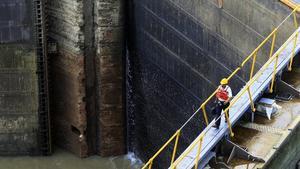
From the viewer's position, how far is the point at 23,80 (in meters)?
18.3

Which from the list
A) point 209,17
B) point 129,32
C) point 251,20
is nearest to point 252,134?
point 251,20

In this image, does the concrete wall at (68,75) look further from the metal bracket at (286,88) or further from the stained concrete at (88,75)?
the metal bracket at (286,88)

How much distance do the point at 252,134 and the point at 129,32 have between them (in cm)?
849

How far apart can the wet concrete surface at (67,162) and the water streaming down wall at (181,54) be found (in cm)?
53

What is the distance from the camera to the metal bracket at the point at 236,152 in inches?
372

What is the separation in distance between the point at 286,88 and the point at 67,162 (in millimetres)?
A: 9412

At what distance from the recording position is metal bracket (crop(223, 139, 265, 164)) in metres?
9.45

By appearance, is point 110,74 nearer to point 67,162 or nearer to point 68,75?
point 68,75

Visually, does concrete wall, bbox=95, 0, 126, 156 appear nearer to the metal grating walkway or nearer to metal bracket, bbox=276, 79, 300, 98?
the metal grating walkway

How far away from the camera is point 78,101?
1836cm

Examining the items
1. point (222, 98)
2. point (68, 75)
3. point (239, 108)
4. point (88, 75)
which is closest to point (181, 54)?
point (88, 75)

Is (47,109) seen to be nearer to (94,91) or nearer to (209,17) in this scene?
(94,91)

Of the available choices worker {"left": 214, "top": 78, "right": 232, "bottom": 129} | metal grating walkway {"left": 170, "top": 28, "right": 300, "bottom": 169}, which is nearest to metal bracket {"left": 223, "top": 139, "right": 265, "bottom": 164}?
metal grating walkway {"left": 170, "top": 28, "right": 300, "bottom": 169}

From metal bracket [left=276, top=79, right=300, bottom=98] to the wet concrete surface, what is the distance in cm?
825
